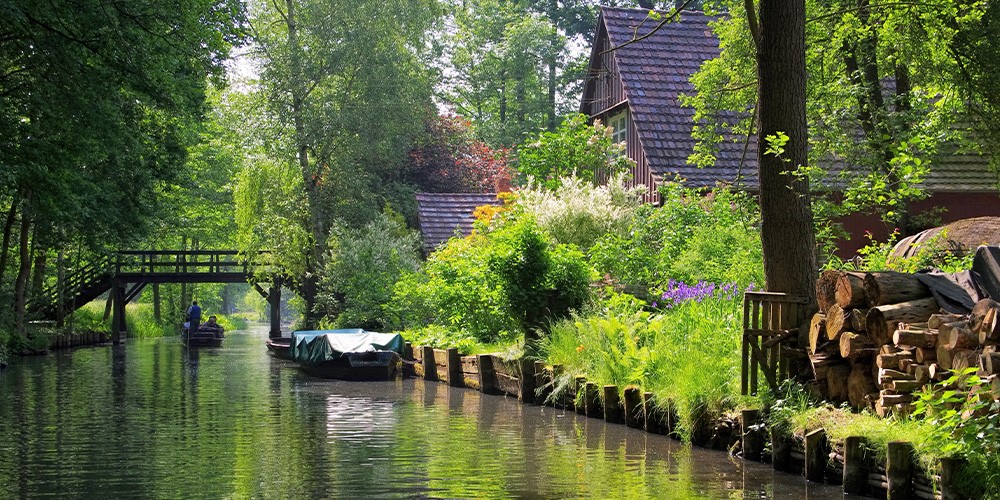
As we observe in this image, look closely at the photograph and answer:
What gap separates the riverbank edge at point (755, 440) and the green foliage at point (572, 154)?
950 centimetres

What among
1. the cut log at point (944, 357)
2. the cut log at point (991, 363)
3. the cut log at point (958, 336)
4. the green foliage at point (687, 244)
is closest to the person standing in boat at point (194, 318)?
the green foliage at point (687, 244)

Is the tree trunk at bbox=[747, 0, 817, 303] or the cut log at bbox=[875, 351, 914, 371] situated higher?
the tree trunk at bbox=[747, 0, 817, 303]

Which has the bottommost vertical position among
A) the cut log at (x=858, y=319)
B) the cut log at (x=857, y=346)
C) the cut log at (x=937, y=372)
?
the cut log at (x=937, y=372)

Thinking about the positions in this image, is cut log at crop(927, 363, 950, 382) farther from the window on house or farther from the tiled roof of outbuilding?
the window on house

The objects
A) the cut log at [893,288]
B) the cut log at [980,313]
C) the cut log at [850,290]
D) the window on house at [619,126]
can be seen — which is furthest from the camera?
the window on house at [619,126]

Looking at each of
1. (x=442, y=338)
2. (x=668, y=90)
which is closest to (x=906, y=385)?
(x=442, y=338)

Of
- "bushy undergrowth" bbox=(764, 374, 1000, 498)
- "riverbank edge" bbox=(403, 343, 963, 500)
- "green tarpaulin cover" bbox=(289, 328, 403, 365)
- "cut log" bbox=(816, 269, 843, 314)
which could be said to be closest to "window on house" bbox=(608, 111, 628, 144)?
"green tarpaulin cover" bbox=(289, 328, 403, 365)

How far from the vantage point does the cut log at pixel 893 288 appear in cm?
1130

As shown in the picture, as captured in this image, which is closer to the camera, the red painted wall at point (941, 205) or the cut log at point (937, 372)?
the cut log at point (937, 372)

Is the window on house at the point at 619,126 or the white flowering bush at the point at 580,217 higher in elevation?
the window on house at the point at 619,126

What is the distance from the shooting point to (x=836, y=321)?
11812mm

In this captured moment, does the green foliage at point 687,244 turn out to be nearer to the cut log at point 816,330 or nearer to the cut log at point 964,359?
the cut log at point 816,330

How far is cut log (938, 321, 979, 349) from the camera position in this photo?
9930mm

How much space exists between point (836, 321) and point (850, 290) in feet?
1.20
